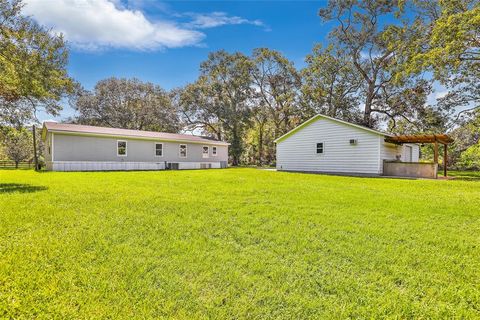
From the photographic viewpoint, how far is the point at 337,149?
16.6m

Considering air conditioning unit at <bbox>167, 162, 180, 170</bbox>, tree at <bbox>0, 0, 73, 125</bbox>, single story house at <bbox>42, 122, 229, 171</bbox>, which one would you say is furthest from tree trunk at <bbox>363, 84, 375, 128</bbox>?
tree at <bbox>0, 0, 73, 125</bbox>

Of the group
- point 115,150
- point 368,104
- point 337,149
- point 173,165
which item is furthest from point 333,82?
point 115,150

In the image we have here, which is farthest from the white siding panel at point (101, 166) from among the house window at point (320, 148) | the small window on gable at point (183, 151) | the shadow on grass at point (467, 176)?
the shadow on grass at point (467, 176)

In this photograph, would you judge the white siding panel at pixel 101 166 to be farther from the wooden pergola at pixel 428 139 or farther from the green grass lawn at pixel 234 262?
the wooden pergola at pixel 428 139

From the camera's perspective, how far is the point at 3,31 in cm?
755

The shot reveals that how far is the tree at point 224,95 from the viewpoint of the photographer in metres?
33.1

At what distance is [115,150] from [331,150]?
14.9 m

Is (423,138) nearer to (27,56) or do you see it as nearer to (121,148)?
(27,56)

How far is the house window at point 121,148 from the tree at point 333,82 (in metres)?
19.3

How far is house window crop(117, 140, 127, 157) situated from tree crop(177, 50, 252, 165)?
16486 mm

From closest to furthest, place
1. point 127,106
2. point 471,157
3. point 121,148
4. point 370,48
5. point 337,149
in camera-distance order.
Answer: point 337,149 → point 471,157 → point 121,148 → point 370,48 → point 127,106

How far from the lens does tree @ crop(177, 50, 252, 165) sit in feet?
109

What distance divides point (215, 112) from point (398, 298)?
3284cm

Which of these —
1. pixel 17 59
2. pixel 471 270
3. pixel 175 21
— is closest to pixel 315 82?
pixel 175 21
